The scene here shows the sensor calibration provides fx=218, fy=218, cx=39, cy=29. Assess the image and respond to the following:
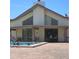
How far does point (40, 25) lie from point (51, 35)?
2.57m

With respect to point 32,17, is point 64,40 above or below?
below

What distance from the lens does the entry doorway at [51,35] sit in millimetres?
32469

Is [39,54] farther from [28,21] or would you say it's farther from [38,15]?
[28,21]

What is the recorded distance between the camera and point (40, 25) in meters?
31.5

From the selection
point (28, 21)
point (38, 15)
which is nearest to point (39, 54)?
point (38, 15)

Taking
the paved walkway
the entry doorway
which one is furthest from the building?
the paved walkway

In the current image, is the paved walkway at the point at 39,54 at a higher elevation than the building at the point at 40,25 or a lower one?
lower

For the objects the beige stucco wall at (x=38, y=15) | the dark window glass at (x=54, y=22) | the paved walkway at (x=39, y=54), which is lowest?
the paved walkway at (x=39, y=54)

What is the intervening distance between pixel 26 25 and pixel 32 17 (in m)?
1.56

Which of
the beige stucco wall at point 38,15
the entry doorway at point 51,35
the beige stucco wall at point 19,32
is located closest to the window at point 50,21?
→ the beige stucco wall at point 38,15

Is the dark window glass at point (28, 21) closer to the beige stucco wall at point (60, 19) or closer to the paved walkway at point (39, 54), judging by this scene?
the beige stucco wall at point (60, 19)
